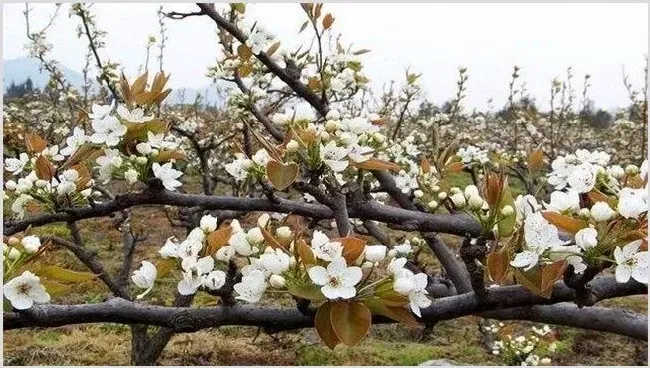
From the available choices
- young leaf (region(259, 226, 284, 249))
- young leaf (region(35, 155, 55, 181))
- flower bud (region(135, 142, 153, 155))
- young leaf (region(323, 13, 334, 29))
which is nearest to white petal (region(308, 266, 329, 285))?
young leaf (region(259, 226, 284, 249))

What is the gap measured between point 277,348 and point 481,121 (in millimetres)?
5091

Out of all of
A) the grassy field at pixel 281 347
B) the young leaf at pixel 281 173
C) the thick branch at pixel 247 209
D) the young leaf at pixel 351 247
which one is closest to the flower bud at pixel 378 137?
the thick branch at pixel 247 209

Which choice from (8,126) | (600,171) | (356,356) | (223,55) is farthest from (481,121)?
(600,171)

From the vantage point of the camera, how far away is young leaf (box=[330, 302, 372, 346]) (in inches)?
38.7

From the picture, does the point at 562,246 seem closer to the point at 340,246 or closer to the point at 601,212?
the point at 601,212

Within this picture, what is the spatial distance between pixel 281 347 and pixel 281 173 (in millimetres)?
3966

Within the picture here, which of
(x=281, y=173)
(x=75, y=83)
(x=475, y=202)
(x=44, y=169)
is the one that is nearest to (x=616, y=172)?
(x=475, y=202)

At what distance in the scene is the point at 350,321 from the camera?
1.00 m

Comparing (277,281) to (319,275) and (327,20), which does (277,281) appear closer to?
(319,275)

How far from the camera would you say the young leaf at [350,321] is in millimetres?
984

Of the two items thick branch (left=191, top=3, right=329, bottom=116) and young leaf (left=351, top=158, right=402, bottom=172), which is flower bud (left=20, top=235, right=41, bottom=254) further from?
thick branch (left=191, top=3, right=329, bottom=116)

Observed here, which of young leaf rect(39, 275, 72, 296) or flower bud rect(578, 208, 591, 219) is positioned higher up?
flower bud rect(578, 208, 591, 219)

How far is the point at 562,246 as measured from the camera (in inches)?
40.5

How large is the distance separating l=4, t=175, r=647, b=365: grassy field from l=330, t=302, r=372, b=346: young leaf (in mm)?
3644
